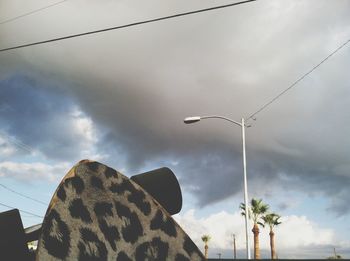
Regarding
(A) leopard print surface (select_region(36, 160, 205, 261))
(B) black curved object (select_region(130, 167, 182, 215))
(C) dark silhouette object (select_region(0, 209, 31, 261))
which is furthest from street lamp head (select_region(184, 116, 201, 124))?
(C) dark silhouette object (select_region(0, 209, 31, 261))

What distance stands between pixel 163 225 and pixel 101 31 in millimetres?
8308

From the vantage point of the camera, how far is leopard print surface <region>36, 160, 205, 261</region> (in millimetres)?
1188

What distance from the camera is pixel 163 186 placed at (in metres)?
1.89

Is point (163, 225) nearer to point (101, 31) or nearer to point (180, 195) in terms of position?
point (180, 195)

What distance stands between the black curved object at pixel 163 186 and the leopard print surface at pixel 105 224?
0.36 m

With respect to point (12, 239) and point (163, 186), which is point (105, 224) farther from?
point (163, 186)

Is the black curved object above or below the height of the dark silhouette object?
above

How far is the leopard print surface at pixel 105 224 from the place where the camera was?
1188mm

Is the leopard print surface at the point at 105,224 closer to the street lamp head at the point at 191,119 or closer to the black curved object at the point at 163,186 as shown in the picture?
the black curved object at the point at 163,186

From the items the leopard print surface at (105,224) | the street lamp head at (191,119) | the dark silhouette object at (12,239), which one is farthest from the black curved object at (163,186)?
the street lamp head at (191,119)

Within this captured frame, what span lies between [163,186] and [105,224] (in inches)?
23.8

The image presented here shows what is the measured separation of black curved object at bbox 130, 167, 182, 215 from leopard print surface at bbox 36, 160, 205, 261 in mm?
358

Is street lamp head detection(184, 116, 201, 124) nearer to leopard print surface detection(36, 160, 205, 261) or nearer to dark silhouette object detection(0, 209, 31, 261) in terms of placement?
leopard print surface detection(36, 160, 205, 261)

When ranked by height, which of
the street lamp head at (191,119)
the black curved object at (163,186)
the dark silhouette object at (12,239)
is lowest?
the dark silhouette object at (12,239)
